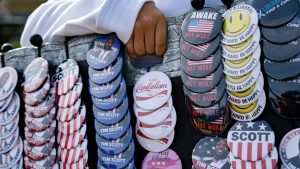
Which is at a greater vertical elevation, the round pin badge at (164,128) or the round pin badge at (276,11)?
the round pin badge at (276,11)

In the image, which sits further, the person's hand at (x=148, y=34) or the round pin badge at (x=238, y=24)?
the person's hand at (x=148, y=34)

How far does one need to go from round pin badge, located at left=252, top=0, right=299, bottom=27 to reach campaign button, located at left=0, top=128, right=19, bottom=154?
1.80 ft

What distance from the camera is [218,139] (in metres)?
1.02

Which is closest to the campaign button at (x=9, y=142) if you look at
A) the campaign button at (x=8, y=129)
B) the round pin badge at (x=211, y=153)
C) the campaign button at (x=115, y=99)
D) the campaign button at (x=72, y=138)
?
the campaign button at (x=8, y=129)

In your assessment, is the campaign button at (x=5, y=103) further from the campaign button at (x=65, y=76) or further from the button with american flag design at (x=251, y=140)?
the button with american flag design at (x=251, y=140)

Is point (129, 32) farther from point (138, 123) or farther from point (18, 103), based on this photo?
point (18, 103)

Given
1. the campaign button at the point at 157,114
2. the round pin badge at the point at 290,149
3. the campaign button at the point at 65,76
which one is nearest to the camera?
the round pin badge at the point at 290,149

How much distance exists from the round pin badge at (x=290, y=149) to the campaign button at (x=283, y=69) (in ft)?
0.28

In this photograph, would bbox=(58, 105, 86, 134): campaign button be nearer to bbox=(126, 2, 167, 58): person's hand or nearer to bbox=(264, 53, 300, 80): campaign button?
bbox=(126, 2, 167, 58): person's hand

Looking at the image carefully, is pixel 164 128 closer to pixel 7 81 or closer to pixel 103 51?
pixel 103 51

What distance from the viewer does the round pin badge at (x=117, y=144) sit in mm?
1104

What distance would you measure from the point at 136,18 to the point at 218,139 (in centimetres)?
27

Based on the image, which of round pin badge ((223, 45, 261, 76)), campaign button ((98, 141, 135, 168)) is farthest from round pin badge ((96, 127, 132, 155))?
round pin badge ((223, 45, 261, 76))

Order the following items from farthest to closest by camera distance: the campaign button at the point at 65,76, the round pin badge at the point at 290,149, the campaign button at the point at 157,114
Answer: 1. the campaign button at the point at 65,76
2. the campaign button at the point at 157,114
3. the round pin badge at the point at 290,149
